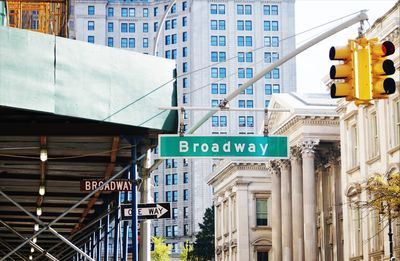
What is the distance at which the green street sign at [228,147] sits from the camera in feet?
60.3

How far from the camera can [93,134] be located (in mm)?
17281

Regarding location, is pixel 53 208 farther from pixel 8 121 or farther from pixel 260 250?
pixel 260 250

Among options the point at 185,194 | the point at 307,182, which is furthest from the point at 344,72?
the point at 185,194

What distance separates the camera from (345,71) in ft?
47.1

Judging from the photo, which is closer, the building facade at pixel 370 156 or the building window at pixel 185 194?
the building facade at pixel 370 156

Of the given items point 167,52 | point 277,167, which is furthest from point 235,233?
point 167,52

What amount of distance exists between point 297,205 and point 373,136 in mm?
19408

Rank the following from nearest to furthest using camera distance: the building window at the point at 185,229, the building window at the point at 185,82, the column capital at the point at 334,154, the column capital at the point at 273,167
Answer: the column capital at the point at 334,154
the column capital at the point at 273,167
the building window at the point at 185,229
the building window at the point at 185,82

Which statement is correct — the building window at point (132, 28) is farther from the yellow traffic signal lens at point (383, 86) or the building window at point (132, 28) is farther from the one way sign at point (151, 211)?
the yellow traffic signal lens at point (383, 86)

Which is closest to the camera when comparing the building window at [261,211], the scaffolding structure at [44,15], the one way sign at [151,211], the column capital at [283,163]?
the one way sign at [151,211]

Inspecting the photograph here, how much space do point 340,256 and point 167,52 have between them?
103780 millimetres

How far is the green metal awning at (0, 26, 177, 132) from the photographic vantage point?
1441cm

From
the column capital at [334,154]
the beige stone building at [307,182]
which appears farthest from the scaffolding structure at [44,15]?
the column capital at [334,154]

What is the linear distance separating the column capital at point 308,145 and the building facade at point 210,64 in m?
84.0
